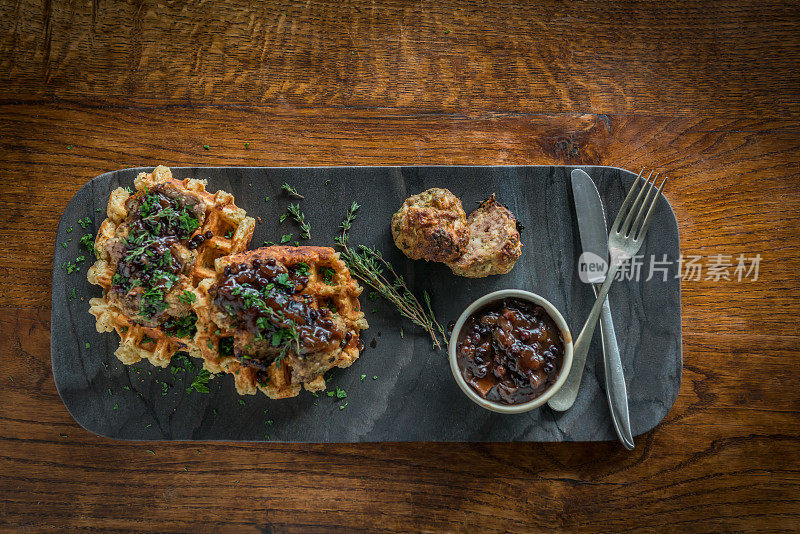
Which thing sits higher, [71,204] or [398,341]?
[71,204]

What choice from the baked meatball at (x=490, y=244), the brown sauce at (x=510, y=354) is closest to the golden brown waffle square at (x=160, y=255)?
the baked meatball at (x=490, y=244)

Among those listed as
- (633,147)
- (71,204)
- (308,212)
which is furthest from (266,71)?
(633,147)

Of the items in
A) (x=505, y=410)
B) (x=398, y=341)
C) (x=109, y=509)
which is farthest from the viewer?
(x=109, y=509)

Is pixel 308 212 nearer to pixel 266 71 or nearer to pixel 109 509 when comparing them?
pixel 266 71

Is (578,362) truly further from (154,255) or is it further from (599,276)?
(154,255)

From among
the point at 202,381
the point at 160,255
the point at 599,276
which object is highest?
the point at 160,255

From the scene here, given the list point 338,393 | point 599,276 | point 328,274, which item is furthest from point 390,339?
point 599,276

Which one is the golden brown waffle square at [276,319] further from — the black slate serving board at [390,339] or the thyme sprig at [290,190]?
the thyme sprig at [290,190]
